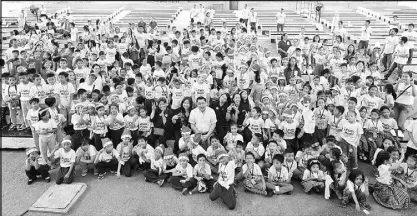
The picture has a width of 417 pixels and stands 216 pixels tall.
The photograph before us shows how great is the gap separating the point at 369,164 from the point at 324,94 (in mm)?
1947

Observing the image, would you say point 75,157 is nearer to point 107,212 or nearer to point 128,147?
point 128,147

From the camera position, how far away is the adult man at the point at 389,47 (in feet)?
40.4

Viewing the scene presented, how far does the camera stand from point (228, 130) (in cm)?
886

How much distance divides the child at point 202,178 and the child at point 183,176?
0.09 metres

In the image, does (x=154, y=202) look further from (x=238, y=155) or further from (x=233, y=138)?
(x=233, y=138)

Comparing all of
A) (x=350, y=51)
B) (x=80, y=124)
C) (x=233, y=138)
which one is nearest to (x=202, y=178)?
(x=233, y=138)

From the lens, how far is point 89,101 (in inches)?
338

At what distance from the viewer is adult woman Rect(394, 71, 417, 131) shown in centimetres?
899

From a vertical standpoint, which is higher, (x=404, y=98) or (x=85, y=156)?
(x=404, y=98)

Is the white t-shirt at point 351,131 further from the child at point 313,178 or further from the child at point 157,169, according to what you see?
the child at point 157,169

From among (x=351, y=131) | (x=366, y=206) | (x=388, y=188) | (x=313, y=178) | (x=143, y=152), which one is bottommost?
(x=366, y=206)

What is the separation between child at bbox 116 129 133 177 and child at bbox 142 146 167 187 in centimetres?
47

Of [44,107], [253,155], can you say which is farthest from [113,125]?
[253,155]

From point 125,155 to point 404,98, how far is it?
698 cm
